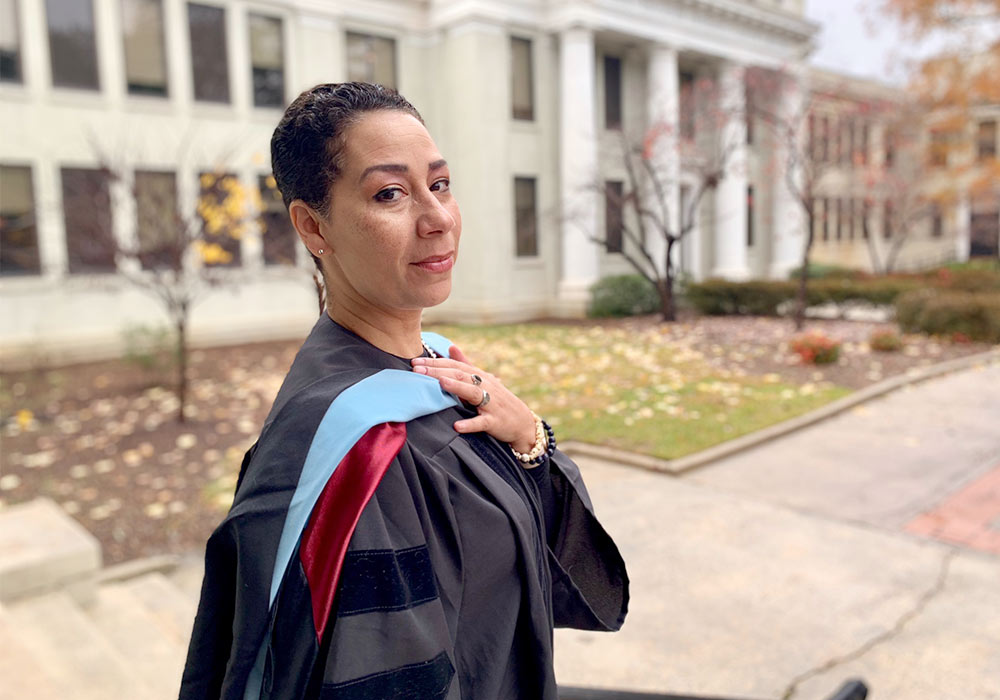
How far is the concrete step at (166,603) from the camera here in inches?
175

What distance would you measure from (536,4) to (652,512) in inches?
638

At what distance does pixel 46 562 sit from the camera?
4352 mm

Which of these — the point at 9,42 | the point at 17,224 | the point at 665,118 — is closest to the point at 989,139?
the point at 665,118

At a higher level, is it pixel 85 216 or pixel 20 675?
pixel 85 216

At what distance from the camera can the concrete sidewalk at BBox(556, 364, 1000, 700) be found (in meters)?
3.90

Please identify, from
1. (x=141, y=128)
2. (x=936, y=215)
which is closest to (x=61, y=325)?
(x=141, y=128)

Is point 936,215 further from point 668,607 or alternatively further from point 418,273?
point 418,273

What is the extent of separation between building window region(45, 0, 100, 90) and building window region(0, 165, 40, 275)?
6.02 ft

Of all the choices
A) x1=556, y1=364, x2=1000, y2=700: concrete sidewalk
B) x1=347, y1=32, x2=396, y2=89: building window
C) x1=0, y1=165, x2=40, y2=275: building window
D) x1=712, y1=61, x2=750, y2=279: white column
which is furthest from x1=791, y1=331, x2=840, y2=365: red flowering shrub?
x1=0, y1=165, x2=40, y2=275: building window

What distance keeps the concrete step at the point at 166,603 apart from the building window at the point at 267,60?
1347cm

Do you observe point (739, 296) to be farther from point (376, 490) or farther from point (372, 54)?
point (376, 490)

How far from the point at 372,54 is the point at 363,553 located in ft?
57.2

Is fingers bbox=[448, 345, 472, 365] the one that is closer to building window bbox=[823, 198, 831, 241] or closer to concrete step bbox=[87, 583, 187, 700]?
concrete step bbox=[87, 583, 187, 700]

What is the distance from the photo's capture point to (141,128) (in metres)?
15.0
